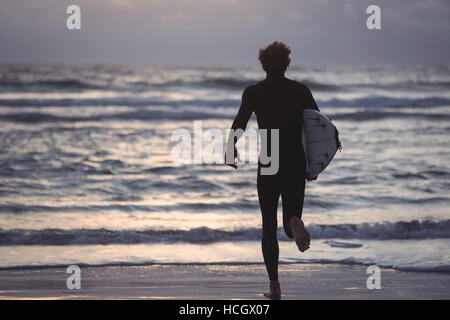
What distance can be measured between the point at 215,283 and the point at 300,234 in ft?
4.94

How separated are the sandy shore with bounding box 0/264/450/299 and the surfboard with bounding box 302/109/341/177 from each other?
116 cm

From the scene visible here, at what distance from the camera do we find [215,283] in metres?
5.54

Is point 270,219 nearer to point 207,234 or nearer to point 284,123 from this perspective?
point 284,123

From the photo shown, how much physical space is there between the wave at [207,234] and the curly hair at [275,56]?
334 centimetres

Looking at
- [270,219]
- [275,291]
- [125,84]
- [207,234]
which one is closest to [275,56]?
[270,219]

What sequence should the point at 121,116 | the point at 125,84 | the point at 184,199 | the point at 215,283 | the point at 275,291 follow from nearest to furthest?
the point at 275,291 → the point at 215,283 → the point at 184,199 → the point at 121,116 → the point at 125,84

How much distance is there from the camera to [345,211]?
8820 mm

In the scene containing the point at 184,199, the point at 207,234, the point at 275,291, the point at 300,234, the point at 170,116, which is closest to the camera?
the point at 300,234

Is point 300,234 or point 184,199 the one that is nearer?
point 300,234

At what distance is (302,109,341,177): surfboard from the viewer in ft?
14.3

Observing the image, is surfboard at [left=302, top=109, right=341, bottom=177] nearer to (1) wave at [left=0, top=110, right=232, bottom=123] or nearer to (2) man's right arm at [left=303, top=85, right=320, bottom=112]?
(2) man's right arm at [left=303, top=85, right=320, bottom=112]

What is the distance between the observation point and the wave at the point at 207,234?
7301mm

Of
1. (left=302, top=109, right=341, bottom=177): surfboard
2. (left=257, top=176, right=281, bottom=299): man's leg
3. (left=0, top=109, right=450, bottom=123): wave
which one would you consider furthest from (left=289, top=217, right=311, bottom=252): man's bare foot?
(left=0, top=109, right=450, bottom=123): wave
